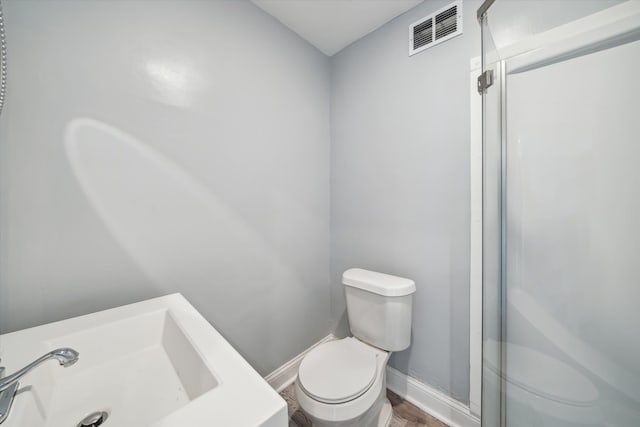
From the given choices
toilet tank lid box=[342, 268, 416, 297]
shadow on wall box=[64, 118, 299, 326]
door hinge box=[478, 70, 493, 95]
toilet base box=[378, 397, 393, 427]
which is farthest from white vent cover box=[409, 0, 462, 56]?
toilet base box=[378, 397, 393, 427]

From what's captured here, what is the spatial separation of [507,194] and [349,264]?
103cm

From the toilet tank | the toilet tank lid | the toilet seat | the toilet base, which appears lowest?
the toilet base

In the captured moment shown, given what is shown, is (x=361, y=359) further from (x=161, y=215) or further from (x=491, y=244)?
(x=161, y=215)

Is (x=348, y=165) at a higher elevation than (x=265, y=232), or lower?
higher

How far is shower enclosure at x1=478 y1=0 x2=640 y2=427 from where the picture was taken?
74 cm

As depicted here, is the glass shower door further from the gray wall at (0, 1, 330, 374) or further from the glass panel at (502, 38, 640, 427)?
the gray wall at (0, 1, 330, 374)

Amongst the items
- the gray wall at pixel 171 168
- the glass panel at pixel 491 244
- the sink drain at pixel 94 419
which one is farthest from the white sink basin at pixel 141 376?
the glass panel at pixel 491 244

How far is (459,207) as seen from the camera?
1.18 metres

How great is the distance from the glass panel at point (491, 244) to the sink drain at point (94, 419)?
1.33 metres

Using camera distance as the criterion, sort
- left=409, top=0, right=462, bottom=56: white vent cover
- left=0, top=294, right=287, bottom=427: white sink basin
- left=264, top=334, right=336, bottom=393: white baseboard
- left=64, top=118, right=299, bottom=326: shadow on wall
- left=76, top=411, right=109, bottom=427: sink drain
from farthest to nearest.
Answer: left=264, top=334, right=336, bottom=393: white baseboard
left=409, top=0, right=462, bottom=56: white vent cover
left=64, top=118, right=299, bottom=326: shadow on wall
left=76, top=411, right=109, bottom=427: sink drain
left=0, top=294, right=287, bottom=427: white sink basin

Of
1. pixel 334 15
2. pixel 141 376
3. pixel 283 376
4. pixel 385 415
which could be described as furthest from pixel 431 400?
pixel 334 15

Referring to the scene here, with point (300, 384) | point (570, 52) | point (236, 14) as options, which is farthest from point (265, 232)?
point (570, 52)

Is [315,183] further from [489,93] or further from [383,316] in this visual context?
[489,93]

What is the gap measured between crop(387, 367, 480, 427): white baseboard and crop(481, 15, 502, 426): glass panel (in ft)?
0.80
